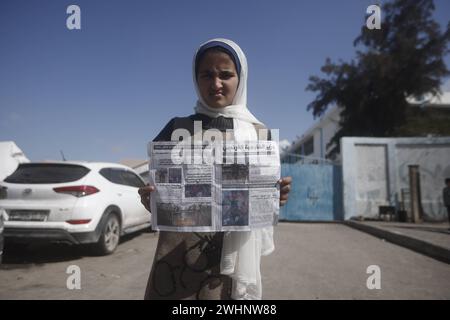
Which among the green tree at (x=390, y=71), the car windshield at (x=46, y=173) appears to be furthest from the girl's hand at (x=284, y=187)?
the green tree at (x=390, y=71)

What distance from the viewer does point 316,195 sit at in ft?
34.4

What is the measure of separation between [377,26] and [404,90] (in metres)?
16.0

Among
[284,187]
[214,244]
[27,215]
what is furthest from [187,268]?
[27,215]

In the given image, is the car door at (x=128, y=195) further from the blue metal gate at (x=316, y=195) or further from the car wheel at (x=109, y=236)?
the blue metal gate at (x=316, y=195)

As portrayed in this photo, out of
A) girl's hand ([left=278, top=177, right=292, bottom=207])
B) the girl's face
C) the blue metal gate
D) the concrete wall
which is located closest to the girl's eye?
the girl's face

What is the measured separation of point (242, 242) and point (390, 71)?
18111mm

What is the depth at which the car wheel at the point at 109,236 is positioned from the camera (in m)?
4.46

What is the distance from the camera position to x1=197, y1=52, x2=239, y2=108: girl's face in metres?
1.34

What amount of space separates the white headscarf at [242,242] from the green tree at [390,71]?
17.4 metres

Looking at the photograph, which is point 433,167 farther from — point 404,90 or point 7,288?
point 7,288

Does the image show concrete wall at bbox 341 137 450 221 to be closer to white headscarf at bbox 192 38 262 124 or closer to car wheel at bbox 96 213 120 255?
car wheel at bbox 96 213 120 255

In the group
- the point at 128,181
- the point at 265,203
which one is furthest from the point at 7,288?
the point at 265,203

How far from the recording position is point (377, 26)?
121 inches

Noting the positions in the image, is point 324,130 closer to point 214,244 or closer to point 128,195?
point 128,195
